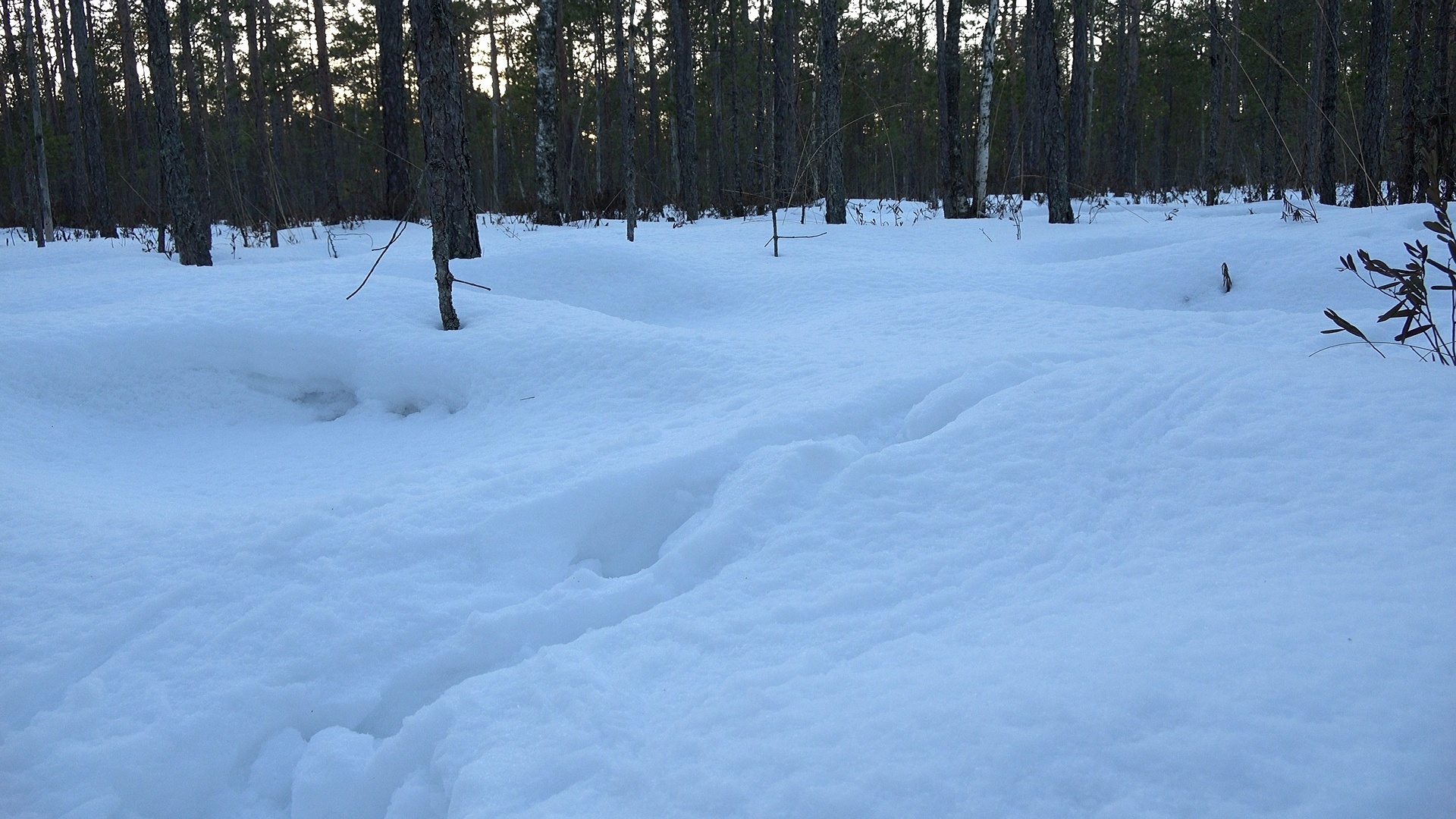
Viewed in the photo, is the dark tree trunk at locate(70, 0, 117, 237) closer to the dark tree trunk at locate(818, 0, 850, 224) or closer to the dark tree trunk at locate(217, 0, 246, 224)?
Result: the dark tree trunk at locate(217, 0, 246, 224)

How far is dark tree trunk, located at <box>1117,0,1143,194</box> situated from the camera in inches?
687

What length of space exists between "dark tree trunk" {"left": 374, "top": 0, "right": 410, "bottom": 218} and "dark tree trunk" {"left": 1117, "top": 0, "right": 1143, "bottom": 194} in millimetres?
12560

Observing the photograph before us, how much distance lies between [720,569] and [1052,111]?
7.55m

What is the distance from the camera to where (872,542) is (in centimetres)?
204

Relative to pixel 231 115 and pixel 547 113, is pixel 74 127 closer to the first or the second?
pixel 231 115

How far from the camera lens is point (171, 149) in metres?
6.57

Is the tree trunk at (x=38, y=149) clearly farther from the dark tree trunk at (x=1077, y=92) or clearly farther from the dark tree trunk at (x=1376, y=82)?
the dark tree trunk at (x=1376, y=82)

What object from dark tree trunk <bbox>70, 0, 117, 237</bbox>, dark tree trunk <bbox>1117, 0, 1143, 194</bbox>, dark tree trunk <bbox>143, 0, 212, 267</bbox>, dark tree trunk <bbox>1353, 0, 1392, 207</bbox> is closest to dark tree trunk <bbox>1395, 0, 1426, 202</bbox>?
dark tree trunk <bbox>1353, 0, 1392, 207</bbox>

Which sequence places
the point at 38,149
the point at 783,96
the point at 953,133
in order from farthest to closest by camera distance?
the point at 783,96, the point at 953,133, the point at 38,149

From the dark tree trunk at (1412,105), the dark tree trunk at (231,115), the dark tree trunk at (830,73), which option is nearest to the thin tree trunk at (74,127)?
the dark tree trunk at (231,115)

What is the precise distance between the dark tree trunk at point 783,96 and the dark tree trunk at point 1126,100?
21.5ft

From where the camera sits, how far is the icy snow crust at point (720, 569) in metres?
1.28

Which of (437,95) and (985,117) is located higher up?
(985,117)

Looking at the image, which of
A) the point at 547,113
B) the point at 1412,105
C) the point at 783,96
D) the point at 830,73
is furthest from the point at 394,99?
the point at 1412,105
